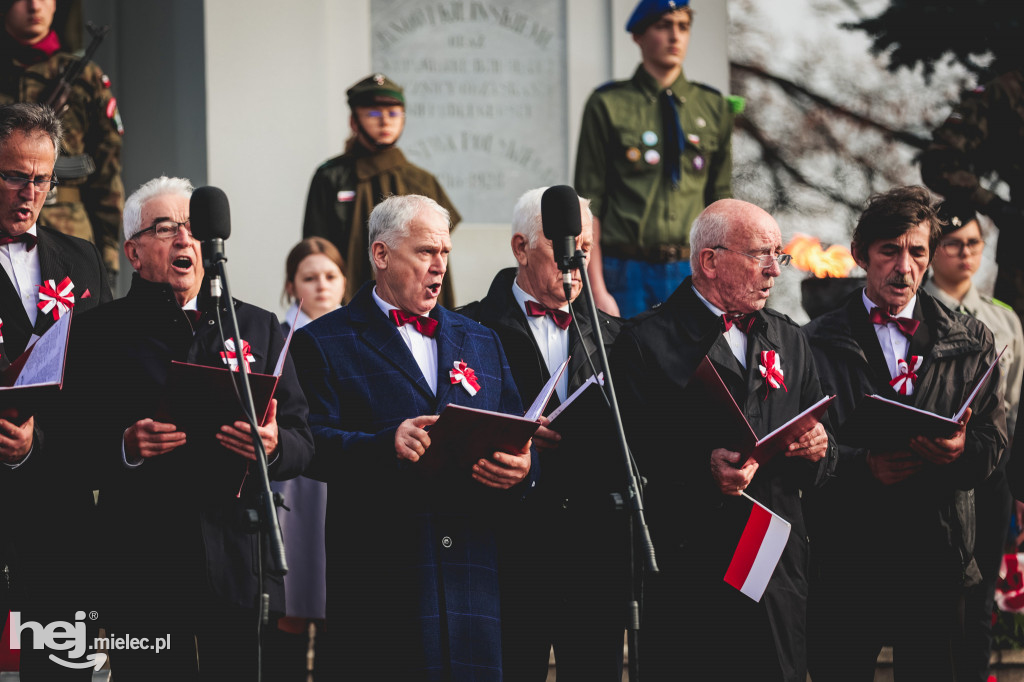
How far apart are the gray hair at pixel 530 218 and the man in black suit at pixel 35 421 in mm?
1702

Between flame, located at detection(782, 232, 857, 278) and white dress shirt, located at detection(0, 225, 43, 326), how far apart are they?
488 cm

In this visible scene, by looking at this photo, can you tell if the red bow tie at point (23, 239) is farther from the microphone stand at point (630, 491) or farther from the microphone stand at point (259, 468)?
the microphone stand at point (630, 491)

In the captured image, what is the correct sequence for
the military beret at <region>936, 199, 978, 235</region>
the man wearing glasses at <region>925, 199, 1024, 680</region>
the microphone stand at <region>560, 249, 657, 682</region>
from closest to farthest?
the microphone stand at <region>560, 249, 657, 682</region>, the man wearing glasses at <region>925, 199, 1024, 680</region>, the military beret at <region>936, 199, 978, 235</region>

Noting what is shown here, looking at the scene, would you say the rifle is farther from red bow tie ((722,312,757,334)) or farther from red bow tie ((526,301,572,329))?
red bow tie ((722,312,757,334))

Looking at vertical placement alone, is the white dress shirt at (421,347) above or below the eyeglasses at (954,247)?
below

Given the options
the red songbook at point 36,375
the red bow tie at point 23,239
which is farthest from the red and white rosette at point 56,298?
the red songbook at point 36,375

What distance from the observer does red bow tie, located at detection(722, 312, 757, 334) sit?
5219 millimetres

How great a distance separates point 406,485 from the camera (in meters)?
4.72

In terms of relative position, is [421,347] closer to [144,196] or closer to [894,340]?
[144,196]

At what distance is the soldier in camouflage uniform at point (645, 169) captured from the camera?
7781mm

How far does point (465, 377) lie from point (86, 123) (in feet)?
12.1

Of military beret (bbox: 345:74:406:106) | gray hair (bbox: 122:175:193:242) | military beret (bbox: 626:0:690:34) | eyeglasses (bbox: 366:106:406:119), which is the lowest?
gray hair (bbox: 122:175:193:242)

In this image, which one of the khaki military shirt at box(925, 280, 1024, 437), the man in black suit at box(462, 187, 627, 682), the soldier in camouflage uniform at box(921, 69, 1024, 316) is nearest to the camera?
the man in black suit at box(462, 187, 627, 682)

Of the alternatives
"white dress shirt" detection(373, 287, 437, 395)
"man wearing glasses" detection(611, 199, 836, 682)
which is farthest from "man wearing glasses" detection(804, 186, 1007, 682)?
"white dress shirt" detection(373, 287, 437, 395)
